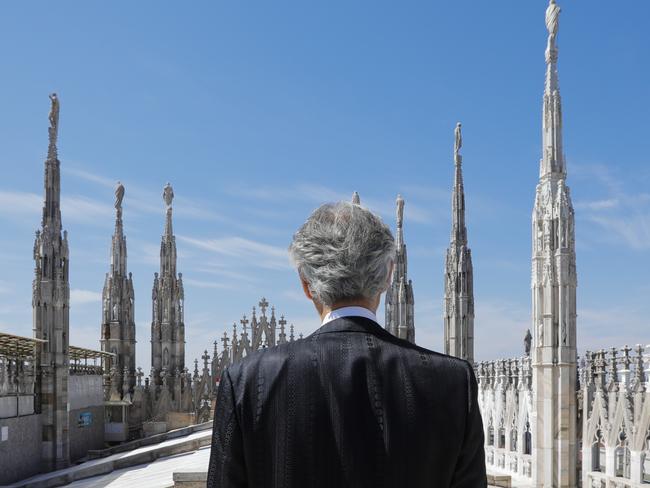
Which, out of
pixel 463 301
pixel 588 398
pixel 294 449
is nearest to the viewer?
pixel 294 449

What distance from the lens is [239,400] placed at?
6.47 feet

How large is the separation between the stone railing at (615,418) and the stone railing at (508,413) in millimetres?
2015

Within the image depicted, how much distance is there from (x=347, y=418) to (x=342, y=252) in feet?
1.32

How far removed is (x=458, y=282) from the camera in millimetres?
22688

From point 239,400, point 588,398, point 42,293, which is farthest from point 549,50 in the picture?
point 239,400

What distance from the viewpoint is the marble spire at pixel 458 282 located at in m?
22.5

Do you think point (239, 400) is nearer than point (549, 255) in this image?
Yes

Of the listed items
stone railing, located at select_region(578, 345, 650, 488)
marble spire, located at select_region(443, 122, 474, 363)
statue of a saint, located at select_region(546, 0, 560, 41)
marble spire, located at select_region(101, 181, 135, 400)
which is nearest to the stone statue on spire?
statue of a saint, located at select_region(546, 0, 560, 41)

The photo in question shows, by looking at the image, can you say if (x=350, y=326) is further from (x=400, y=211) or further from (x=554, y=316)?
(x=400, y=211)

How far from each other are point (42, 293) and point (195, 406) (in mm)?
11850

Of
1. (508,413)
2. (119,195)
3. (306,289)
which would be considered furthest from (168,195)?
(306,289)

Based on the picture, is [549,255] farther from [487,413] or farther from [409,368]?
[409,368]

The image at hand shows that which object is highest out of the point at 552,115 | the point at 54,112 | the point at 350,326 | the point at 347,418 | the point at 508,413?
the point at 54,112

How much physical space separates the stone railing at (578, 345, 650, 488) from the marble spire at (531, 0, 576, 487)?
0.30 meters
